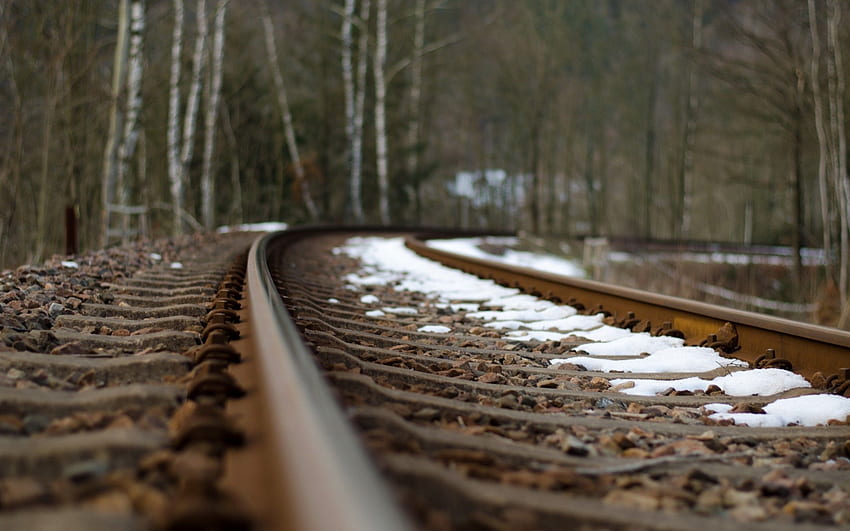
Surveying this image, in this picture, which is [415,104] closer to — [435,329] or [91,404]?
[435,329]

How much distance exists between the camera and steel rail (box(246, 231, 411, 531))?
2.86 ft

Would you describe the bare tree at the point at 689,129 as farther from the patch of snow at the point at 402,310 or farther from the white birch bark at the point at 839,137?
the patch of snow at the point at 402,310

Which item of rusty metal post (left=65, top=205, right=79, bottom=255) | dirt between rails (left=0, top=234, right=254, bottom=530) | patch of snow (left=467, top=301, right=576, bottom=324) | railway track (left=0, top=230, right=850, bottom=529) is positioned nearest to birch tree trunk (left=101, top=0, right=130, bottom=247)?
rusty metal post (left=65, top=205, right=79, bottom=255)

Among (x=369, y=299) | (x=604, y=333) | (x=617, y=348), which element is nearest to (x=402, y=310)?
(x=369, y=299)

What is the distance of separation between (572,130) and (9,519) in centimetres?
4000

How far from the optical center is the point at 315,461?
1024 mm

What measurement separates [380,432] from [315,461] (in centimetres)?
72

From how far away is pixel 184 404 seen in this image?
183cm

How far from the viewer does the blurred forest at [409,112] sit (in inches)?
456

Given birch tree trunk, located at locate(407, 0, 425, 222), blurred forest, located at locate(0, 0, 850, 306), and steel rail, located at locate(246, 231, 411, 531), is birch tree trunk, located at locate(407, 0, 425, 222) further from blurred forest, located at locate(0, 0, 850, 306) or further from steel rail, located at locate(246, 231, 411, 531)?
steel rail, located at locate(246, 231, 411, 531)

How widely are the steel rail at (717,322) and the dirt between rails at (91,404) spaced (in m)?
2.77

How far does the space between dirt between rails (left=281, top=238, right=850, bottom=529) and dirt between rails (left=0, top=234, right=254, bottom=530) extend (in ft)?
1.57

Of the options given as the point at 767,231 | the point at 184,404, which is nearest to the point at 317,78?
the point at 767,231

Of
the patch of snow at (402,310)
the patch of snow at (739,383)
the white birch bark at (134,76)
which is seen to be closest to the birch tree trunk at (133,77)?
the white birch bark at (134,76)
